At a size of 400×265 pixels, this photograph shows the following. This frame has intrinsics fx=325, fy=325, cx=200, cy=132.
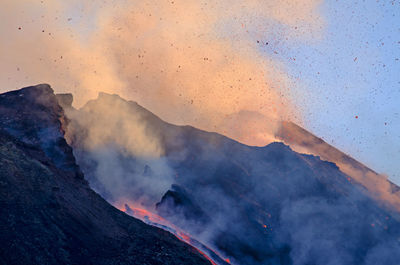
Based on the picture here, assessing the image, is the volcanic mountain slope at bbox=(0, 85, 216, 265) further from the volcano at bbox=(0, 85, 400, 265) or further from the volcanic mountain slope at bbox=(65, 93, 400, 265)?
the volcanic mountain slope at bbox=(65, 93, 400, 265)

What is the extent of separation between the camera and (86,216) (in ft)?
36.0

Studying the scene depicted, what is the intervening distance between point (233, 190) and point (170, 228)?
4.52 metres

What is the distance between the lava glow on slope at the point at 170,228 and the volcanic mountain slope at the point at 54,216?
93.2 inches

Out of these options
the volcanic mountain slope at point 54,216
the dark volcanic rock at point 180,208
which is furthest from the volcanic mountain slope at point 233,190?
Result: the volcanic mountain slope at point 54,216

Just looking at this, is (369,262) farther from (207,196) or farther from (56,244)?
(56,244)

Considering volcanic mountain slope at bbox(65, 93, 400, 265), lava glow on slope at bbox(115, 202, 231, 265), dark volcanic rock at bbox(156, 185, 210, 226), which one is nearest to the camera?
lava glow on slope at bbox(115, 202, 231, 265)

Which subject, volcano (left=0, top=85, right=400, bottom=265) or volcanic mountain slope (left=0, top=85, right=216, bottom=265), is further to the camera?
volcano (left=0, top=85, right=400, bottom=265)

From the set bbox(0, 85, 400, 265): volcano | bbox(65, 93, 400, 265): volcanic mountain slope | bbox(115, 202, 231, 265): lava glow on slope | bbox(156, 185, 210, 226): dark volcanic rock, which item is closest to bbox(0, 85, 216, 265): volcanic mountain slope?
bbox(0, 85, 400, 265): volcano

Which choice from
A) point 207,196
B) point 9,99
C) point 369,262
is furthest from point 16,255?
point 369,262

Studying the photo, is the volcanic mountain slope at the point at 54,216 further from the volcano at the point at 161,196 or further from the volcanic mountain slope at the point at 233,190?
the volcanic mountain slope at the point at 233,190

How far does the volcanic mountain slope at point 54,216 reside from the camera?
8.69 m

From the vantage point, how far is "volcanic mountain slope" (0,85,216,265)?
869 centimetres

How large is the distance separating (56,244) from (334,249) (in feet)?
43.2

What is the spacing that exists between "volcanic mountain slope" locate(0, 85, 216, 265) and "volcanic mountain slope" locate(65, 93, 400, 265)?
4418mm
